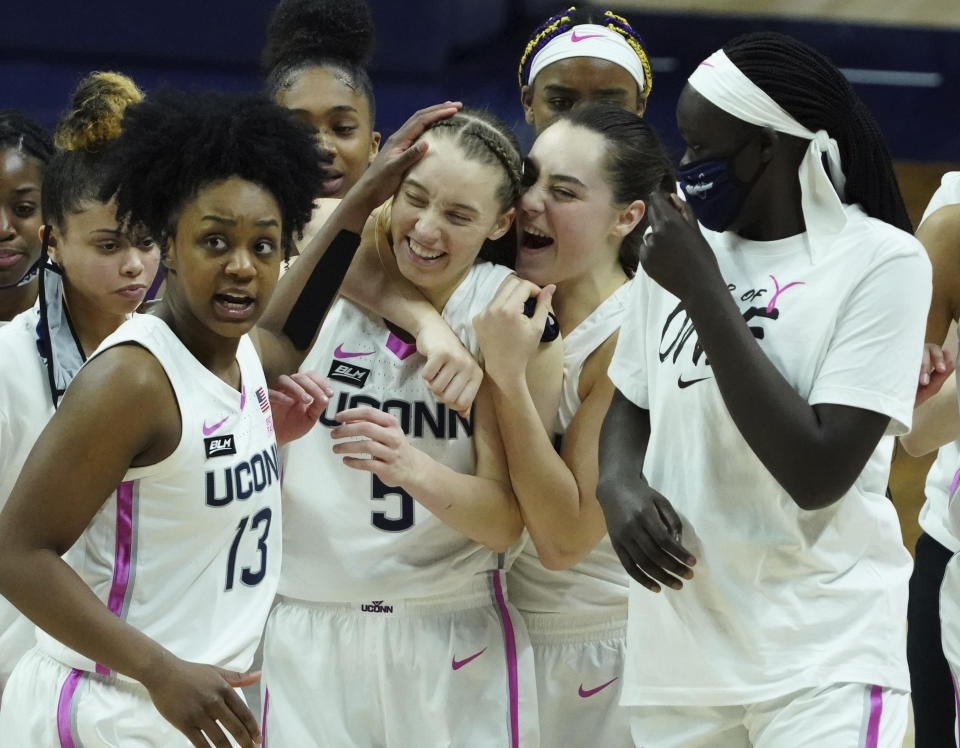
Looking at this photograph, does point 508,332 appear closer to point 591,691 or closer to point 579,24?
point 591,691

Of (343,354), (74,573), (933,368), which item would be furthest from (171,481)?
(933,368)

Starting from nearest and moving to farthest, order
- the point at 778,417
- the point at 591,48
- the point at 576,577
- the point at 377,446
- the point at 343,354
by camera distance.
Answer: the point at 778,417 < the point at 377,446 < the point at 343,354 < the point at 576,577 < the point at 591,48

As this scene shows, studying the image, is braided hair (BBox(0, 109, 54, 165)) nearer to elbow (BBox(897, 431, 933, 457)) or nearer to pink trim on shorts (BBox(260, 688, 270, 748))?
pink trim on shorts (BBox(260, 688, 270, 748))

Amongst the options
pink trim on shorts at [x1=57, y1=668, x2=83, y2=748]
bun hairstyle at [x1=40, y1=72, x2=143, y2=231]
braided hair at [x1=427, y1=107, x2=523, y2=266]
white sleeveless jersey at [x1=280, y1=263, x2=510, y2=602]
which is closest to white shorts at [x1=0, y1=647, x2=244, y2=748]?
pink trim on shorts at [x1=57, y1=668, x2=83, y2=748]

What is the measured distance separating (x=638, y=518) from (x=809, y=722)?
428 mm

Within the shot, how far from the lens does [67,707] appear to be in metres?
2.37

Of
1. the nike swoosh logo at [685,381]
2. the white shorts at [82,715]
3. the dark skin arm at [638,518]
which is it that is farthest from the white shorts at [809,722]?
the white shorts at [82,715]

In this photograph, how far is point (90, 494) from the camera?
87.7 inches

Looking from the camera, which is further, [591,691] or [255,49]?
[255,49]

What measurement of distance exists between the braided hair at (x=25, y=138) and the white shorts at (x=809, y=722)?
2323mm

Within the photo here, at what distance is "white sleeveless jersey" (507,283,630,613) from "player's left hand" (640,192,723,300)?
73cm

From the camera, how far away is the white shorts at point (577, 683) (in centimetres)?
317

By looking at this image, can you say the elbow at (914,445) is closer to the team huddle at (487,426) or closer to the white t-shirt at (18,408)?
the team huddle at (487,426)

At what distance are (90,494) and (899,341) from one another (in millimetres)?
1326
